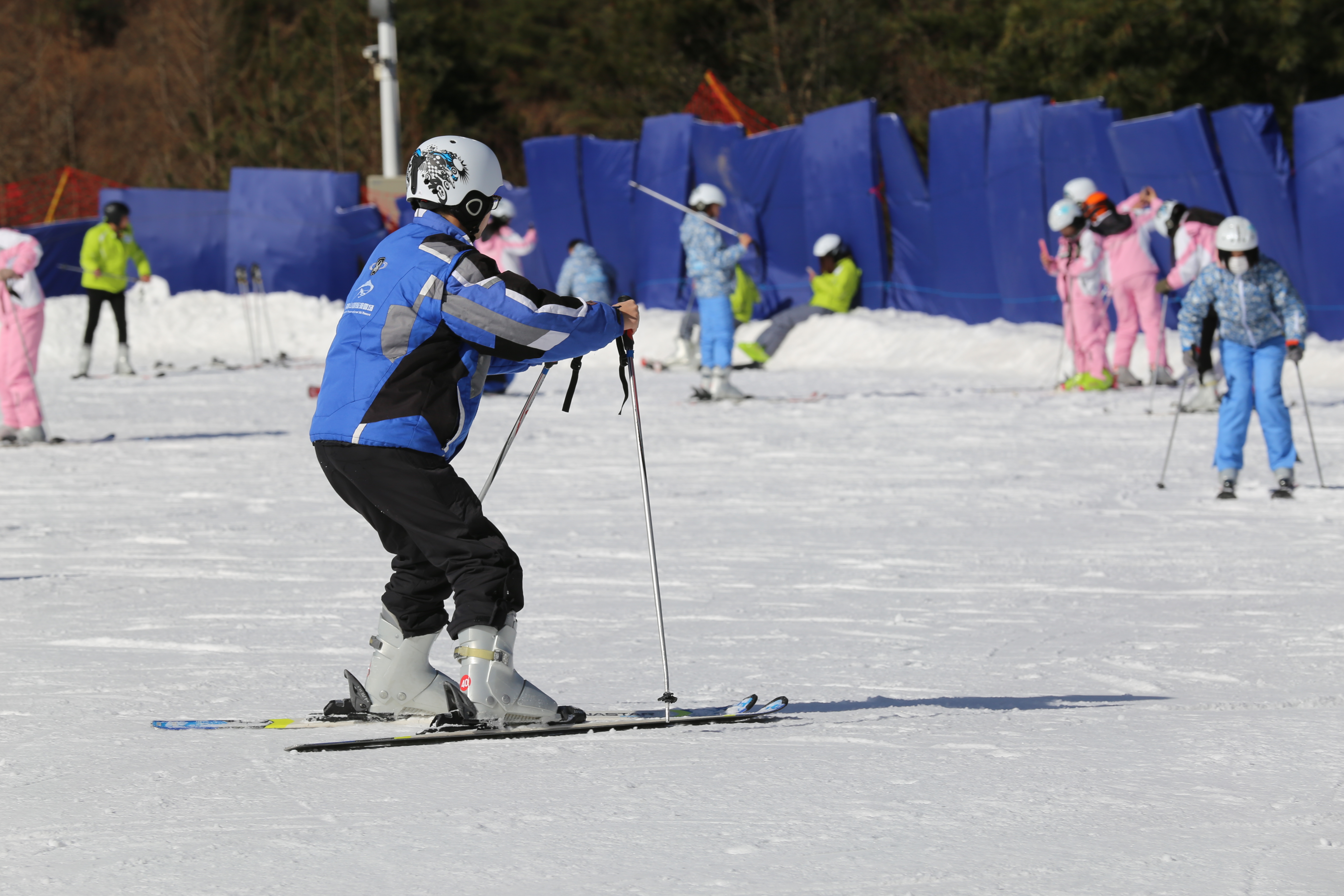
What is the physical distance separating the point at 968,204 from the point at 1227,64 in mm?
8707

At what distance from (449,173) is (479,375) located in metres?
0.53

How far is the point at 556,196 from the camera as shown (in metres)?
27.0

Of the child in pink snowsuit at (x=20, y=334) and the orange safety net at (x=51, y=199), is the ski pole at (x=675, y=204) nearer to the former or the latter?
the child in pink snowsuit at (x=20, y=334)

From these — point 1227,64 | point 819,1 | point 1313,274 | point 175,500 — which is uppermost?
point 819,1

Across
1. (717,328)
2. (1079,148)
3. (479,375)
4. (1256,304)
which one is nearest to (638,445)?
(479,375)

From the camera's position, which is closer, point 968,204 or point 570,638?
point 570,638

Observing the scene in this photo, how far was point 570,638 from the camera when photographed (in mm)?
6219

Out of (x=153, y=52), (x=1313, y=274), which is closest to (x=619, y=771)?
(x=1313, y=274)

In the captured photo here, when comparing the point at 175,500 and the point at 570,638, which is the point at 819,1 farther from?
the point at 570,638

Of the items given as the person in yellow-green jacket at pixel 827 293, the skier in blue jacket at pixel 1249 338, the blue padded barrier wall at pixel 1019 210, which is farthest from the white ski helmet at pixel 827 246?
the skier in blue jacket at pixel 1249 338

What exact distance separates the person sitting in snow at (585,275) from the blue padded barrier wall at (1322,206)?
7.08m

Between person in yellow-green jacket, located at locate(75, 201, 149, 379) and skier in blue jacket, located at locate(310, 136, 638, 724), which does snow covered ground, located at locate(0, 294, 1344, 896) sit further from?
person in yellow-green jacket, located at locate(75, 201, 149, 379)

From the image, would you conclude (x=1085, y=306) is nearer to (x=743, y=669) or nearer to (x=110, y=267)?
(x=110, y=267)

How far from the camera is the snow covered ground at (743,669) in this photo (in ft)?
11.0
